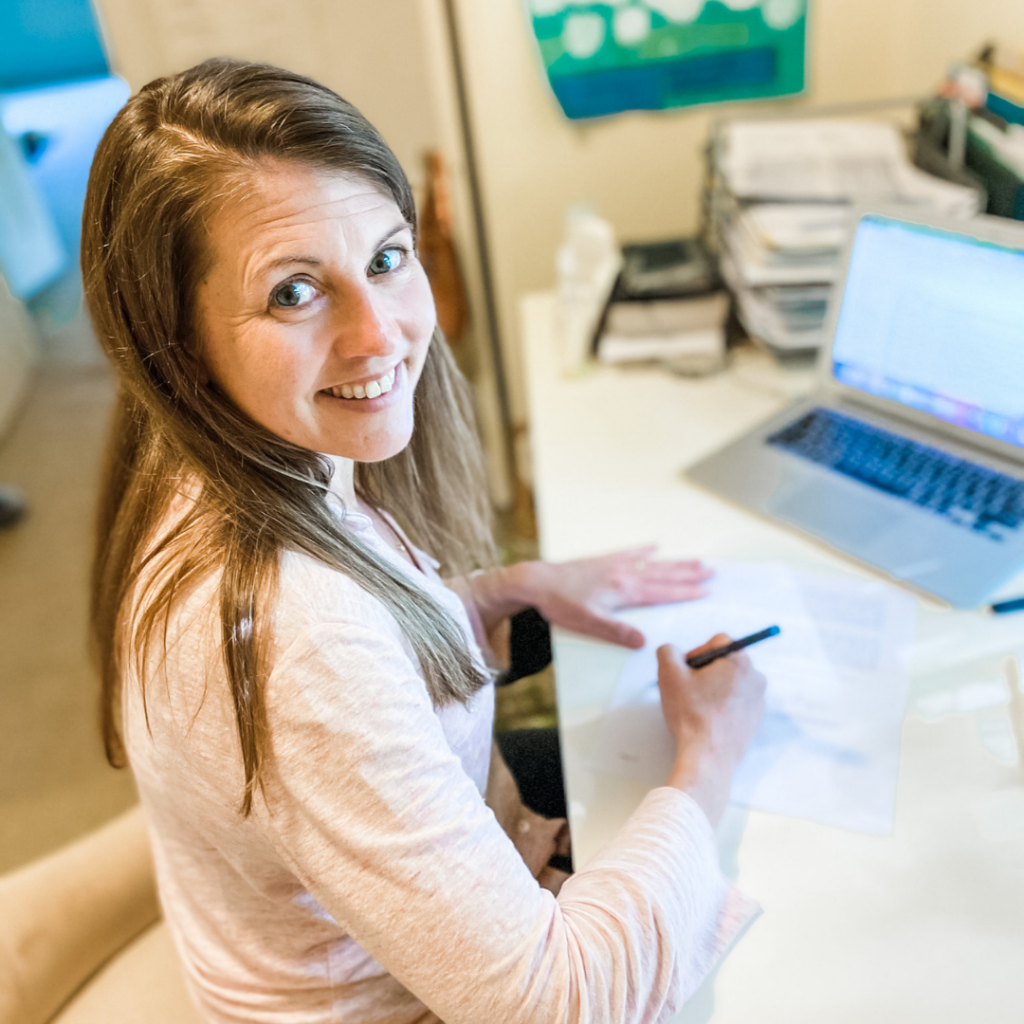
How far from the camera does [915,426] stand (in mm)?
1130

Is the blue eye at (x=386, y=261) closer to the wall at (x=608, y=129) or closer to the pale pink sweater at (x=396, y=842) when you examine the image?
the pale pink sweater at (x=396, y=842)

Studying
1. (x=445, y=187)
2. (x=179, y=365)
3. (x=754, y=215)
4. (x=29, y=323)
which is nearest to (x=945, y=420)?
(x=754, y=215)

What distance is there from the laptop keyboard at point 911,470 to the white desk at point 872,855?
0.35 feet

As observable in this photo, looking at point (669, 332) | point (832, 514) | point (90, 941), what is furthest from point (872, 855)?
point (669, 332)

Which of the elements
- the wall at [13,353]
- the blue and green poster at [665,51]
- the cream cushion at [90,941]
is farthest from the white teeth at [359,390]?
the wall at [13,353]

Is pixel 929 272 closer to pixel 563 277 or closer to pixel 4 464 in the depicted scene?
pixel 563 277

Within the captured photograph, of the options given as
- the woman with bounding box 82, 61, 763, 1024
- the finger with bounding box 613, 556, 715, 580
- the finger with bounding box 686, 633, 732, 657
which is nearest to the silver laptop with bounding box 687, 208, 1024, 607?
the finger with bounding box 613, 556, 715, 580

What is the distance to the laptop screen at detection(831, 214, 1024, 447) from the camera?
980 mm

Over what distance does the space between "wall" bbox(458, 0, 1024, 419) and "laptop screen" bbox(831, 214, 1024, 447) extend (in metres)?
0.66

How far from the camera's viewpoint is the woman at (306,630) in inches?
21.4

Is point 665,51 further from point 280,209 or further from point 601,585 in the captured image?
point 280,209

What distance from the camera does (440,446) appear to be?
2.93ft

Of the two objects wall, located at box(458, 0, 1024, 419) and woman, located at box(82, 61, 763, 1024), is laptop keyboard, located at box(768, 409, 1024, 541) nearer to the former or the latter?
woman, located at box(82, 61, 763, 1024)

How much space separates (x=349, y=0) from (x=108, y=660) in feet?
5.53
